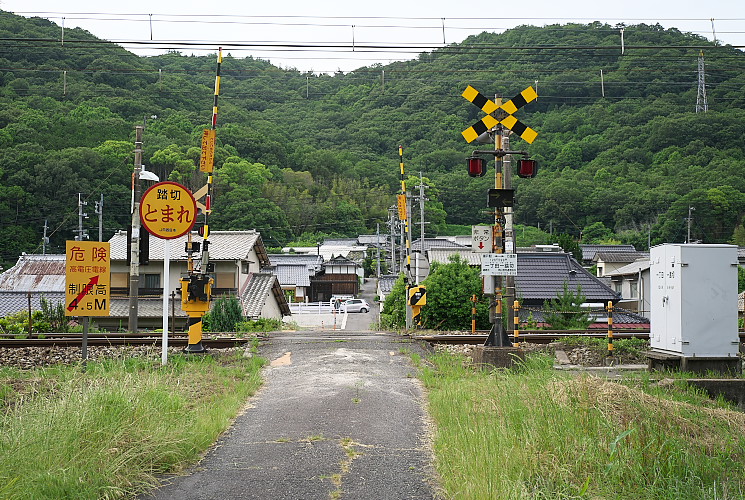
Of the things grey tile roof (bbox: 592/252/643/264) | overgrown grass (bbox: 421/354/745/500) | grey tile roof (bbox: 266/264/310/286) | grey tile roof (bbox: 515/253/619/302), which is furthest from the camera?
grey tile roof (bbox: 266/264/310/286)

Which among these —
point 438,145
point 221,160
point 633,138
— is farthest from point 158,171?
point 633,138

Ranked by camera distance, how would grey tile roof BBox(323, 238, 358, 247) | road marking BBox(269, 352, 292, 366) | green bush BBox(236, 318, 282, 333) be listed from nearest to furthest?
1. road marking BBox(269, 352, 292, 366)
2. green bush BBox(236, 318, 282, 333)
3. grey tile roof BBox(323, 238, 358, 247)

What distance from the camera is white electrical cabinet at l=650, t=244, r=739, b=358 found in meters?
8.78

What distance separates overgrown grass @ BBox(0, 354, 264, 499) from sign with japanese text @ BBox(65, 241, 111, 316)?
2.06m

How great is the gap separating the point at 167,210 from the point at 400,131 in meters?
38.3

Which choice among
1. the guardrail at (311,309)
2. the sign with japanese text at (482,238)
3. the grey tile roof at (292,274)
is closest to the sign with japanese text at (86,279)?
the sign with japanese text at (482,238)

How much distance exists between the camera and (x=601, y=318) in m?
25.2

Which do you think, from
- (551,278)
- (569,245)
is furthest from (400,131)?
(551,278)

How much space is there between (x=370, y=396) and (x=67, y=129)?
1347 inches

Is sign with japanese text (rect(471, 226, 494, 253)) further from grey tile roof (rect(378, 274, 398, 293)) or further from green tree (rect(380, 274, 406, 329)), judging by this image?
grey tile roof (rect(378, 274, 398, 293))

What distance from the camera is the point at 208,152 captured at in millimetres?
11633

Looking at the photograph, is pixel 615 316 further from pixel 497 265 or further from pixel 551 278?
pixel 497 265

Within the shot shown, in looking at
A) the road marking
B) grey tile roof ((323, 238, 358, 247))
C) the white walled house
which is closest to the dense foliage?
the road marking

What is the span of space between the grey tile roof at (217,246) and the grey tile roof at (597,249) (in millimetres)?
26277
